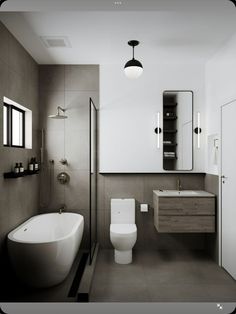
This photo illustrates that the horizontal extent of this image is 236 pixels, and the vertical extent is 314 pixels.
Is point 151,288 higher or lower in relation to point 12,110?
lower

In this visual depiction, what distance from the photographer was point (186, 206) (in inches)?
123

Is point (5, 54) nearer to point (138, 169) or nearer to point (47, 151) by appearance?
point (47, 151)

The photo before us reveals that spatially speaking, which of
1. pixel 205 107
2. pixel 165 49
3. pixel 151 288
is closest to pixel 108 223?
pixel 151 288

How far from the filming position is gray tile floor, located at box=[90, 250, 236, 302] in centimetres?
236

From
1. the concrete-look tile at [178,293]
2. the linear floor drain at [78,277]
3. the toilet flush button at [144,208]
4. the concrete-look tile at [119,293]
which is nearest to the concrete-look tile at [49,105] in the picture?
the toilet flush button at [144,208]

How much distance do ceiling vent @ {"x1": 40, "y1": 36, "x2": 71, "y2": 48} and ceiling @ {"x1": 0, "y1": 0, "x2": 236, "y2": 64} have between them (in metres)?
0.05

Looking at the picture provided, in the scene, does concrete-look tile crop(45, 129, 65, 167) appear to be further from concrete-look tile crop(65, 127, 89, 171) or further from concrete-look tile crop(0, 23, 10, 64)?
concrete-look tile crop(0, 23, 10, 64)

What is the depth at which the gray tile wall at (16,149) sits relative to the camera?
2469 millimetres

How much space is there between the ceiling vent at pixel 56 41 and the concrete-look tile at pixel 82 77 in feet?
1.98

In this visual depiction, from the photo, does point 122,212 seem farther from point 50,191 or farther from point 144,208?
point 50,191

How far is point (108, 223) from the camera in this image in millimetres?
3576

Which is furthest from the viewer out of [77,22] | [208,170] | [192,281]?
[208,170]

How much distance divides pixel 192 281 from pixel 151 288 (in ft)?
1.61

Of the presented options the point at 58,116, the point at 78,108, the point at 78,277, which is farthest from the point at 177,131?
the point at 78,277
